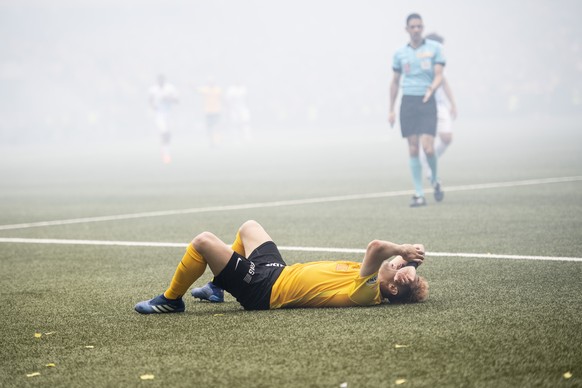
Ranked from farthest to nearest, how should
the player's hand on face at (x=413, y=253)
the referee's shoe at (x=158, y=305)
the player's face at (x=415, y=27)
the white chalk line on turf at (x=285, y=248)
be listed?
the player's face at (x=415, y=27), the white chalk line on turf at (x=285, y=248), the referee's shoe at (x=158, y=305), the player's hand on face at (x=413, y=253)

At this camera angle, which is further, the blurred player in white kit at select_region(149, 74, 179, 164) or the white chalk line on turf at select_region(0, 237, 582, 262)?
the blurred player in white kit at select_region(149, 74, 179, 164)

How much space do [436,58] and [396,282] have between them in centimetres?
776

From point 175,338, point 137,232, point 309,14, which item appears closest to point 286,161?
point 137,232

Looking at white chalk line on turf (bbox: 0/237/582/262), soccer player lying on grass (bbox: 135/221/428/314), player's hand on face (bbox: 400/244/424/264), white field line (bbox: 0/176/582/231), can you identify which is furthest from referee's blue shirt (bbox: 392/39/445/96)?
player's hand on face (bbox: 400/244/424/264)

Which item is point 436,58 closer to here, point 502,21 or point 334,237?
point 334,237

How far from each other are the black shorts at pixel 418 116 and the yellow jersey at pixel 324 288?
24.4 ft

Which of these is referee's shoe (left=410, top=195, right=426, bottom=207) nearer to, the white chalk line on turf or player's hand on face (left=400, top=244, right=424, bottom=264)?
the white chalk line on turf

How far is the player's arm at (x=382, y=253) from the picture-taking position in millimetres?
5859

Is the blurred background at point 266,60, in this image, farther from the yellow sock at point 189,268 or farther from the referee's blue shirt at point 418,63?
the yellow sock at point 189,268

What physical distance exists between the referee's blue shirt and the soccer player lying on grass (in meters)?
7.53

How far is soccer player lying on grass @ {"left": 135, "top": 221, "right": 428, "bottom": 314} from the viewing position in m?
6.05

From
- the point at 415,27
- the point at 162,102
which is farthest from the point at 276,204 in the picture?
the point at 162,102

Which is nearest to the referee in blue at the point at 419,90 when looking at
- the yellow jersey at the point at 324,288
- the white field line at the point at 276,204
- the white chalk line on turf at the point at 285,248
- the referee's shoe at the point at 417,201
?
the referee's shoe at the point at 417,201

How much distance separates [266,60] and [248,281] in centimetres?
6154
